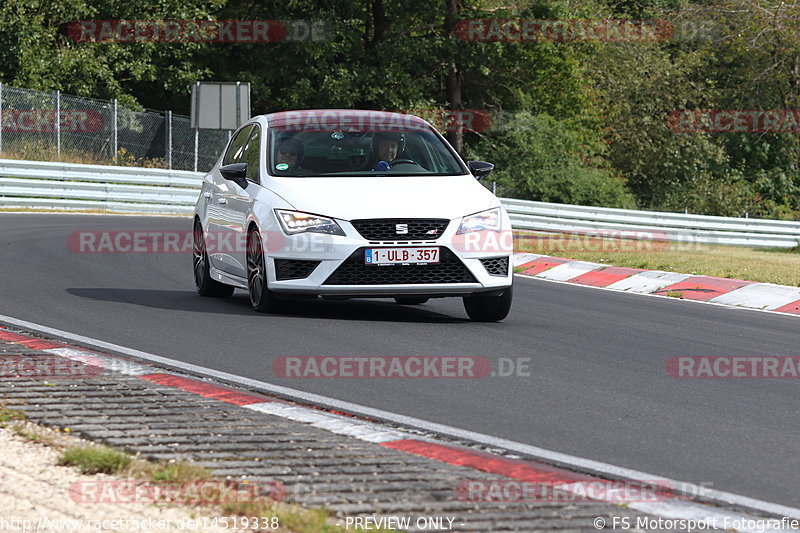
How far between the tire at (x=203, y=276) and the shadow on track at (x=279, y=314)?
0.09 meters

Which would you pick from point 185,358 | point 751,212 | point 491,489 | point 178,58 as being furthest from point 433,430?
point 751,212

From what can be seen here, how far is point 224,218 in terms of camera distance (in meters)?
11.8

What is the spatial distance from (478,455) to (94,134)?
26361 mm

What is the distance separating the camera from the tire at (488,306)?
10836mm

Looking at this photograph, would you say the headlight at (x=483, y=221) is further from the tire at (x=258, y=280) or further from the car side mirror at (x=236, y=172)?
the car side mirror at (x=236, y=172)

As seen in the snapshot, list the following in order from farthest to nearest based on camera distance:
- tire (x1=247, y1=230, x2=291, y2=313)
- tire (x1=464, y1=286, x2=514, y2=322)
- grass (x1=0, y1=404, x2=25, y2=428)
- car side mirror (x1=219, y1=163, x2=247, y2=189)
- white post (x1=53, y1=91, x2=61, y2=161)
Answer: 1. white post (x1=53, y1=91, x2=61, y2=161)
2. car side mirror (x1=219, y1=163, x2=247, y2=189)
3. tire (x1=464, y1=286, x2=514, y2=322)
4. tire (x1=247, y1=230, x2=291, y2=313)
5. grass (x1=0, y1=404, x2=25, y2=428)

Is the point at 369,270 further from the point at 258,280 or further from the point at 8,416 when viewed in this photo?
the point at 8,416

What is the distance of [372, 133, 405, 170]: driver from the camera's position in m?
11.2

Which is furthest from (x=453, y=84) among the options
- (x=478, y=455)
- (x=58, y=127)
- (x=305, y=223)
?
(x=478, y=455)

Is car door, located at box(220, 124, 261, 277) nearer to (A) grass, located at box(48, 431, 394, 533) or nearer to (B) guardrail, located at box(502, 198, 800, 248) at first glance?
(A) grass, located at box(48, 431, 394, 533)

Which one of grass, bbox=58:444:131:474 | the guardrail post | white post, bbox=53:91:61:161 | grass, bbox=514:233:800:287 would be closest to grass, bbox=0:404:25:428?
grass, bbox=58:444:131:474

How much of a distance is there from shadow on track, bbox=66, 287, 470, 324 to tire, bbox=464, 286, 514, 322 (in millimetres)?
119

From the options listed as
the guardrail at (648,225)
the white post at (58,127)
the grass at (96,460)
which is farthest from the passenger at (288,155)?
the white post at (58,127)

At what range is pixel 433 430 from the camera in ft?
21.1
